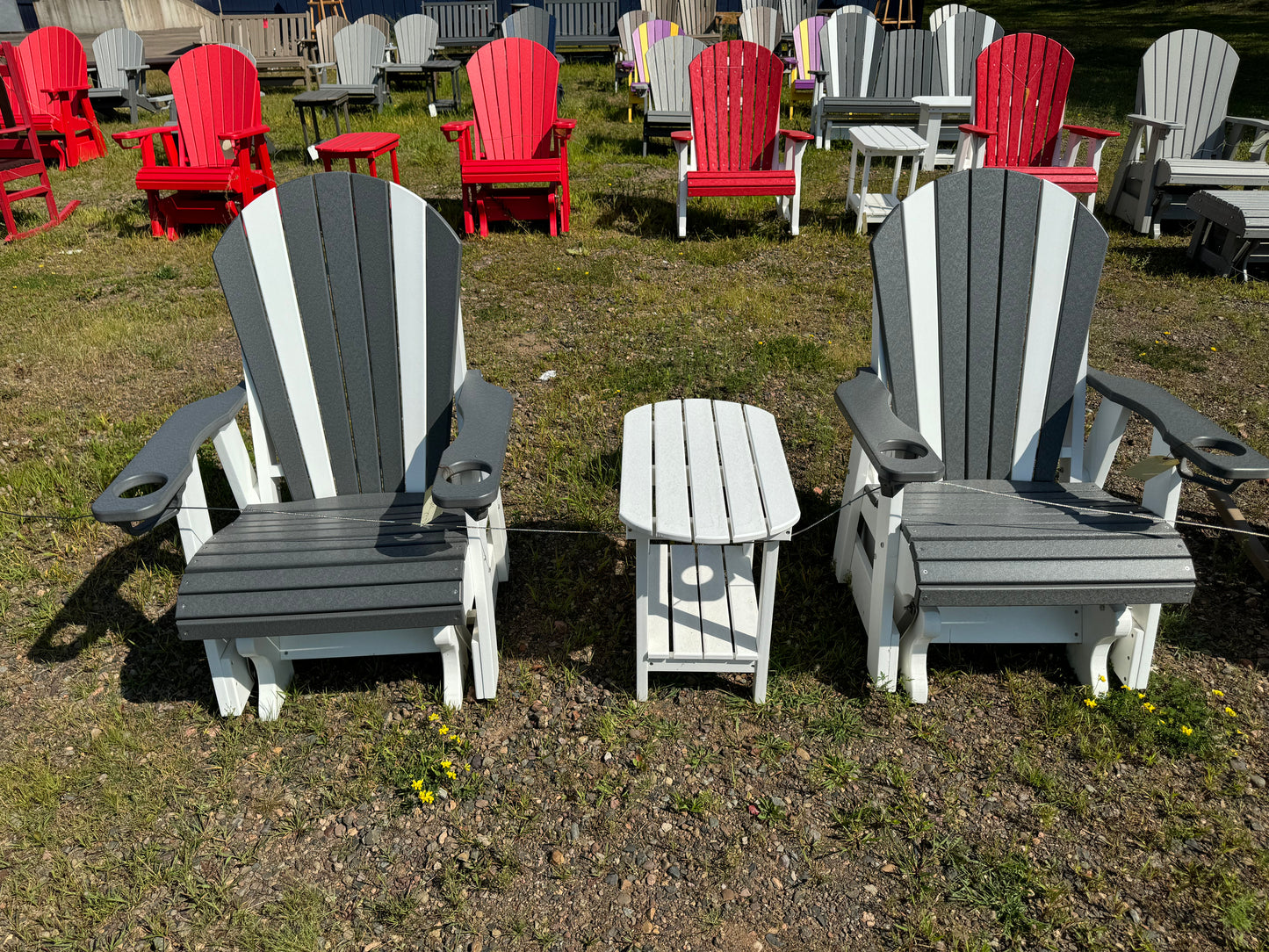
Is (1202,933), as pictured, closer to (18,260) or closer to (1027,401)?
(1027,401)

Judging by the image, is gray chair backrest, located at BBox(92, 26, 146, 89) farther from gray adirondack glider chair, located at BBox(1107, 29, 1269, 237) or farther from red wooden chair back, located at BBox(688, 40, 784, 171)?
gray adirondack glider chair, located at BBox(1107, 29, 1269, 237)

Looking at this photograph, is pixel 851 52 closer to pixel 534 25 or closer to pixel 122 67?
pixel 534 25

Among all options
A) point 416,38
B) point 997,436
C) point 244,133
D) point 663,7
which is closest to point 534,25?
point 416,38

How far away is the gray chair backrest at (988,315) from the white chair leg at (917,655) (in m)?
0.54

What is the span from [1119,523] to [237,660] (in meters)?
2.39

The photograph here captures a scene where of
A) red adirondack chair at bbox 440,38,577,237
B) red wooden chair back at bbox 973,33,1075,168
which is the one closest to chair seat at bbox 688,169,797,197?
red adirondack chair at bbox 440,38,577,237

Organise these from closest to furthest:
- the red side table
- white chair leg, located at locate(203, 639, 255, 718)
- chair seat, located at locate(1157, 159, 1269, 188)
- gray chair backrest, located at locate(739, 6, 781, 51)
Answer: white chair leg, located at locate(203, 639, 255, 718) → chair seat, located at locate(1157, 159, 1269, 188) → the red side table → gray chair backrest, located at locate(739, 6, 781, 51)

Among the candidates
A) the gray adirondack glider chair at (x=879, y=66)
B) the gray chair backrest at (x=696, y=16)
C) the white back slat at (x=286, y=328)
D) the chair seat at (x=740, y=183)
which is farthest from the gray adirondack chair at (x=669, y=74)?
the white back slat at (x=286, y=328)

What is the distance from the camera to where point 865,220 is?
5.80m

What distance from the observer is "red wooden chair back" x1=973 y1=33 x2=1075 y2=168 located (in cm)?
544

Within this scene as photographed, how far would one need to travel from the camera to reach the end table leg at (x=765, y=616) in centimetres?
214

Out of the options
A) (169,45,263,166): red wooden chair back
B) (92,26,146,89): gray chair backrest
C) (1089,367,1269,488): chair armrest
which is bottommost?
(1089,367,1269,488): chair armrest

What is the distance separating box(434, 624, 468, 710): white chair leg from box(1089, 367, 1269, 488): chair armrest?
1.89 m

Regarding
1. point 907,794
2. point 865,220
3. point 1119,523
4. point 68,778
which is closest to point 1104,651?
point 1119,523
